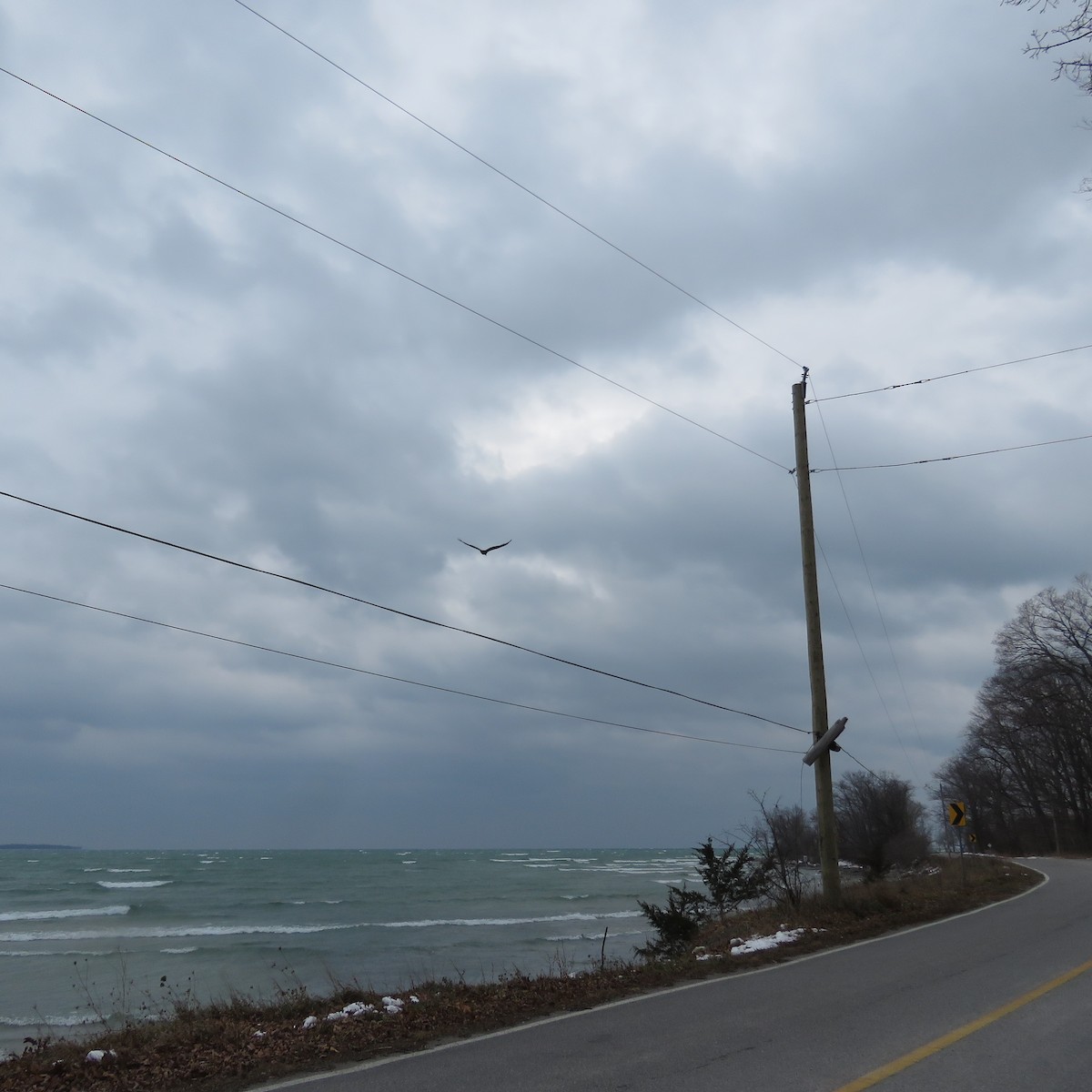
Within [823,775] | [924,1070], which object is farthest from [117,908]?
[924,1070]

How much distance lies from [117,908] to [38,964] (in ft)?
72.1

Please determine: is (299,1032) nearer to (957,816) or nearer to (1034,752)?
(957,816)

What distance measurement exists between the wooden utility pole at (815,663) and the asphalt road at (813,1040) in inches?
195

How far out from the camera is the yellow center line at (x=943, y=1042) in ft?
18.0

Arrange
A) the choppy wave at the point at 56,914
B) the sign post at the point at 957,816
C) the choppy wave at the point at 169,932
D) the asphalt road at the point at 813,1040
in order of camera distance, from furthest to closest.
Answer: the choppy wave at the point at 56,914
the choppy wave at the point at 169,932
the sign post at the point at 957,816
the asphalt road at the point at 813,1040

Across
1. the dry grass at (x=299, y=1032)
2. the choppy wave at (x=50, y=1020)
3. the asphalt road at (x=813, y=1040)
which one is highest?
the asphalt road at (x=813, y=1040)

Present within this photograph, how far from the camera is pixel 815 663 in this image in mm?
16203

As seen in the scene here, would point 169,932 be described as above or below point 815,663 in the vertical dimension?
below

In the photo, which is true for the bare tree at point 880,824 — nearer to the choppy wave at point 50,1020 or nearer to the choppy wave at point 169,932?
the choppy wave at point 169,932

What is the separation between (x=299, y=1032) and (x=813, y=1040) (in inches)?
178

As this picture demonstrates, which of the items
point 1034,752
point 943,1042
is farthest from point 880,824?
point 943,1042

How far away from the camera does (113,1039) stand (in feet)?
27.7

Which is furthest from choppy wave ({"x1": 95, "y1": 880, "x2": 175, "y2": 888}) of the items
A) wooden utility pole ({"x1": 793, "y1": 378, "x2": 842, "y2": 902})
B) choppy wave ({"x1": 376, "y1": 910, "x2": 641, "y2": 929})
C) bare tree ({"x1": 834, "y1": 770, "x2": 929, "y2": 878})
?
wooden utility pole ({"x1": 793, "y1": 378, "x2": 842, "y2": 902})

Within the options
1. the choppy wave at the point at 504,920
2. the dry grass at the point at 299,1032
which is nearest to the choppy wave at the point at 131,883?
the choppy wave at the point at 504,920
